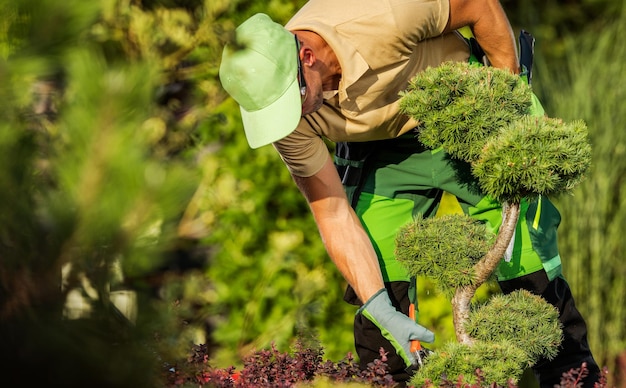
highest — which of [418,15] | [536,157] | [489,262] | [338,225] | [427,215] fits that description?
[418,15]

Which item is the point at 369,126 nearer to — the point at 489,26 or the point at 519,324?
the point at 489,26

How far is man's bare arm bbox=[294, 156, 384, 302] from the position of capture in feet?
9.87

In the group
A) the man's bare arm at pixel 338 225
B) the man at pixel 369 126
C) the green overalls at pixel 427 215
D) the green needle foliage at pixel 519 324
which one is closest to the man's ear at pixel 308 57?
the man at pixel 369 126

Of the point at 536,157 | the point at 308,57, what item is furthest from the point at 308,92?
the point at 536,157

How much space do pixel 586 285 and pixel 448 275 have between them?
2.51m

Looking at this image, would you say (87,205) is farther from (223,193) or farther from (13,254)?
(223,193)

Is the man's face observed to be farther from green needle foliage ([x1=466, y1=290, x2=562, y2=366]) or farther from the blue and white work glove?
green needle foliage ([x1=466, y1=290, x2=562, y2=366])

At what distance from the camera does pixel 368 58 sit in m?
2.75

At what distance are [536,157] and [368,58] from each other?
67 cm

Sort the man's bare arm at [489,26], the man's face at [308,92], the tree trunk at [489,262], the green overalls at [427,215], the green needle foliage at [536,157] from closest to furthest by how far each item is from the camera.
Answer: the green needle foliage at [536,157]
the tree trunk at [489,262]
the man's face at [308,92]
the man's bare arm at [489,26]
the green overalls at [427,215]

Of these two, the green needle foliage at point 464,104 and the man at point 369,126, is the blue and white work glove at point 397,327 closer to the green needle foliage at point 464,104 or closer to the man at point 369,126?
the man at point 369,126

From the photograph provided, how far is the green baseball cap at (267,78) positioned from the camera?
2588 mm

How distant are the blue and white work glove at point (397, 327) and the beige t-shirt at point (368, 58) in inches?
21.0

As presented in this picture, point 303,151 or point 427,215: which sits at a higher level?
point 303,151
